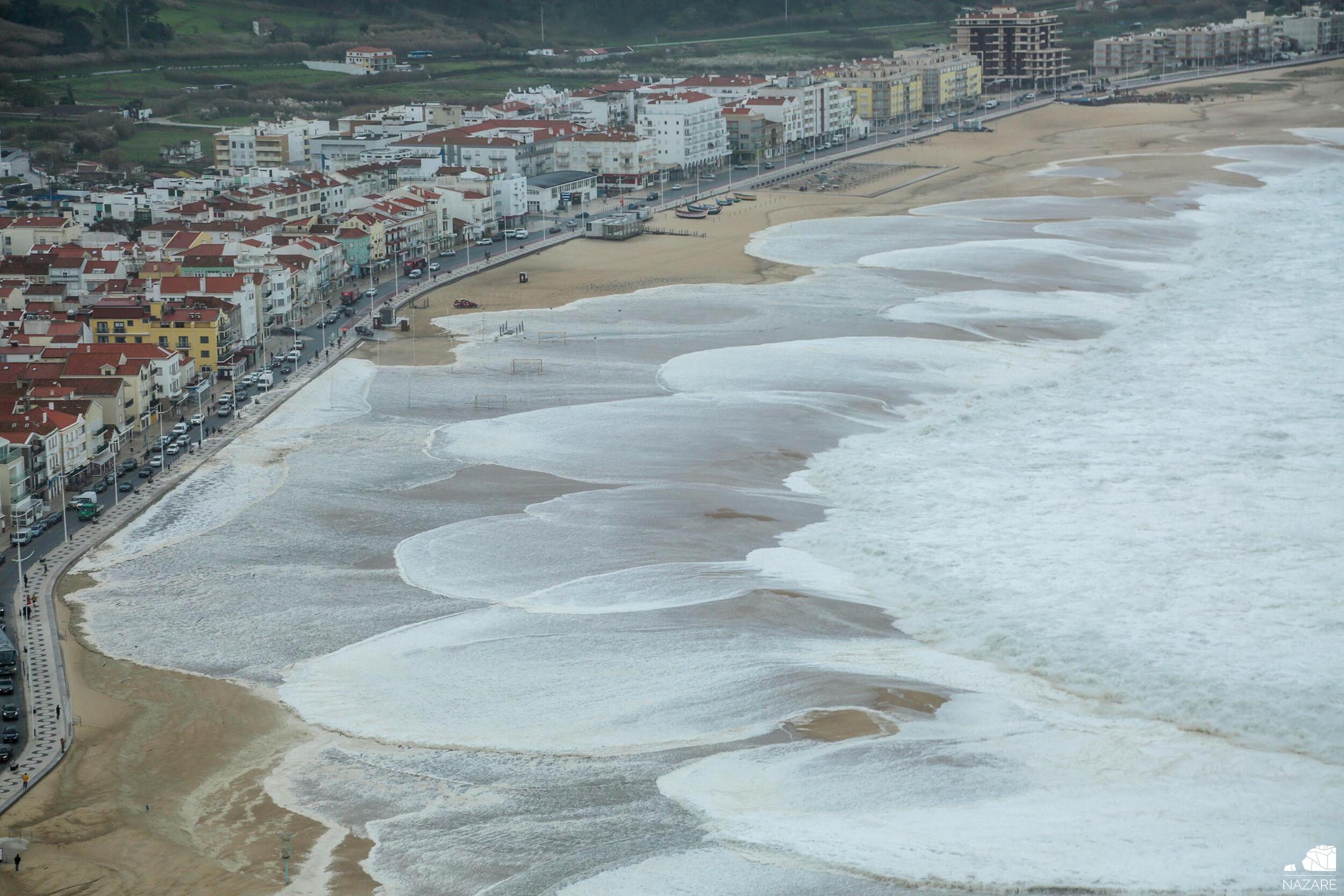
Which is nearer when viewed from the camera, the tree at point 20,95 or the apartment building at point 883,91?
the tree at point 20,95

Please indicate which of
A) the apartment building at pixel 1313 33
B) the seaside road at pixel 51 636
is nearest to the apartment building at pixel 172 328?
the seaside road at pixel 51 636

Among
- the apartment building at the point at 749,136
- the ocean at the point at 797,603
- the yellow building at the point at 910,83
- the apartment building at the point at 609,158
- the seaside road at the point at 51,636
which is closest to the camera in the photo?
the ocean at the point at 797,603

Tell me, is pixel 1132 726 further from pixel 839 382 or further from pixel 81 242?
pixel 81 242

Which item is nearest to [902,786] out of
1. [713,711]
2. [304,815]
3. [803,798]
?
[803,798]

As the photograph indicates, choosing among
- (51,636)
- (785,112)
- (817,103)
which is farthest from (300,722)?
(817,103)

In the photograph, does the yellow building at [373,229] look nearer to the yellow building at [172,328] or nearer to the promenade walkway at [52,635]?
the yellow building at [172,328]

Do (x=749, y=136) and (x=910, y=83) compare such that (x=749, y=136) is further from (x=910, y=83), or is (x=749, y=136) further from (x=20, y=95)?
(x=20, y=95)

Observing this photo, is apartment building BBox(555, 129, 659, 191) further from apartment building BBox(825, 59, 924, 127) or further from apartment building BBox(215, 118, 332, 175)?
apartment building BBox(825, 59, 924, 127)
